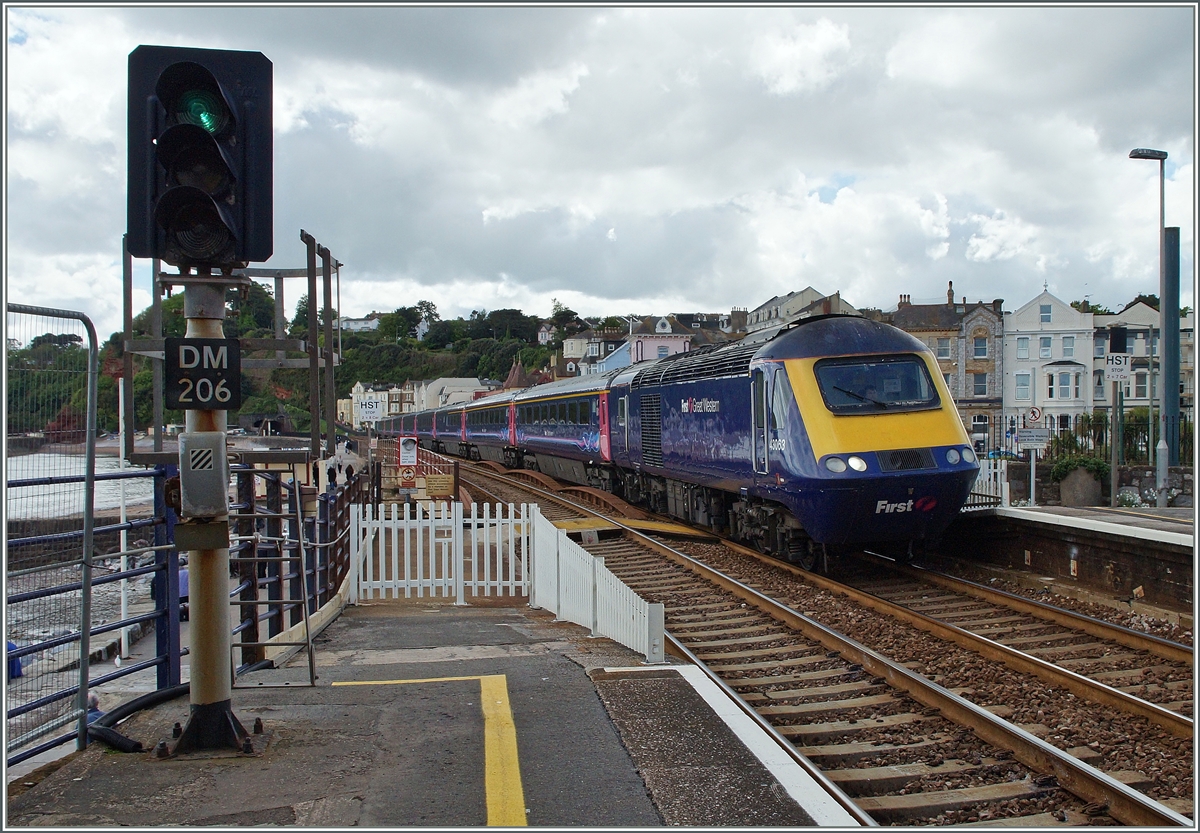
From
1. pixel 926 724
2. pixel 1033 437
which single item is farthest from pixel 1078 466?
pixel 926 724

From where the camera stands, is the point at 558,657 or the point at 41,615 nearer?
the point at 41,615

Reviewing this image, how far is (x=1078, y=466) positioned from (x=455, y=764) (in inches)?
1056

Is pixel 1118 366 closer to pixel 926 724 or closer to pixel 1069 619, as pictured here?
pixel 1069 619

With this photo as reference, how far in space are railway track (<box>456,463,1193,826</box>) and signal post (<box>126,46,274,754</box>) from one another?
3531mm

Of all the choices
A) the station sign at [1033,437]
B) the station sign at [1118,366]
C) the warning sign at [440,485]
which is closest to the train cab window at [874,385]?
the warning sign at [440,485]

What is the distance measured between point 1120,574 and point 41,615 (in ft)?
32.5

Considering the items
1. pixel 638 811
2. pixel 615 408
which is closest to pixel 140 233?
pixel 638 811

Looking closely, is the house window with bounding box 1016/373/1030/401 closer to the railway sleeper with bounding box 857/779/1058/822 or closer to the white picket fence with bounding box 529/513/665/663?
the white picket fence with bounding box 529/513/665/663

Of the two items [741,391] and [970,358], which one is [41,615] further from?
[970,358]

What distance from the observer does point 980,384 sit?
51625 mm

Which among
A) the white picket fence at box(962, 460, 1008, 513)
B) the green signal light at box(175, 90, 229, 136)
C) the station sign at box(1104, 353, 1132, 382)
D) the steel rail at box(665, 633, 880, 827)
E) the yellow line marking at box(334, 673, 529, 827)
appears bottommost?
the steel rail at box(665, 633, 880, 827)

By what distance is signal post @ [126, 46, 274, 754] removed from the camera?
4.89 m

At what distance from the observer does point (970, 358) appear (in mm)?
51531

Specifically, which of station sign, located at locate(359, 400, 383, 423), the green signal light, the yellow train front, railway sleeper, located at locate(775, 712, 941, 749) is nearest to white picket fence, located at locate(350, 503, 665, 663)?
railway sleeper, located at locate(775, 712, 941, 749)
